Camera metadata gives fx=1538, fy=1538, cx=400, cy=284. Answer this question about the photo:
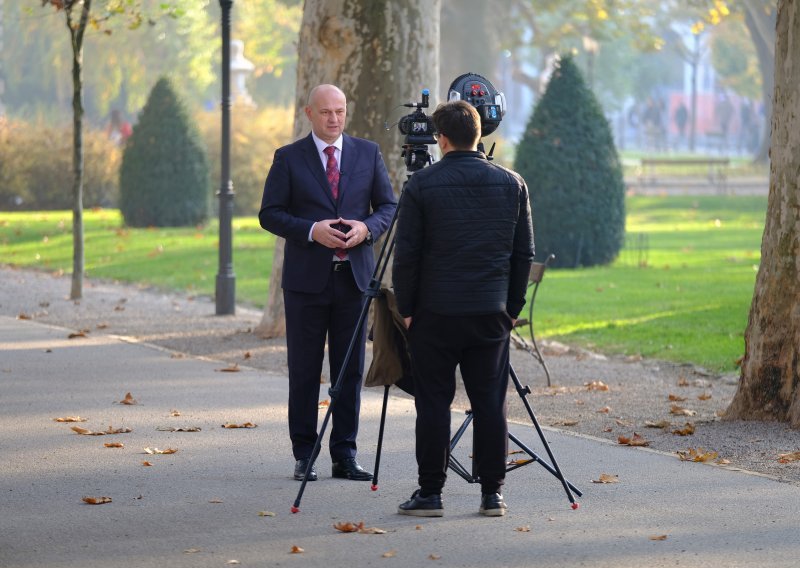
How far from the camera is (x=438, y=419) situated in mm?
6750

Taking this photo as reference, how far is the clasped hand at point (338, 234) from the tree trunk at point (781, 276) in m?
3.25

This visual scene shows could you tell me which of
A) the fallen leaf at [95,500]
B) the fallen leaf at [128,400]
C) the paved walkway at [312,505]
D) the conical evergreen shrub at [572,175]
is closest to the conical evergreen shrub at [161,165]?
the conical evergreen shrub at [572,175]

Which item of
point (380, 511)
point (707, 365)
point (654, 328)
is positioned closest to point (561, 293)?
point (654, 328)

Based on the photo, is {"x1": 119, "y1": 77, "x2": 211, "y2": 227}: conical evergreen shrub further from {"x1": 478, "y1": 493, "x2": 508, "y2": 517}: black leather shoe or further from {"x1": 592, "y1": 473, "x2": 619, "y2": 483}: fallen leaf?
{"x1": 478, "y1": 493, "x2": 508, "y2": 517}: black leather shoe

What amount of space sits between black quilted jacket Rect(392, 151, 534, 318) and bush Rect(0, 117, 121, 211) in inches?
1006

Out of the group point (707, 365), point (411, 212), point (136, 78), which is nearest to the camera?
point (411, 212)

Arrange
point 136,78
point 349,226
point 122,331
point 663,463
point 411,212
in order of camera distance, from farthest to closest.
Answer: point 136,78
point 122,331
point 663,463
point 349,226
point 411,212

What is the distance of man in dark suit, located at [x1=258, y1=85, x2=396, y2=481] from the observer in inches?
296

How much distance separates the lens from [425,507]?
22.5ft

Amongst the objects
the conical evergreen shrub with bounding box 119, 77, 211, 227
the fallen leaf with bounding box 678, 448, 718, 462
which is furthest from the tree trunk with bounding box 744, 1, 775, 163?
the fallen leaf with bounding box 678, 448, 718, 462

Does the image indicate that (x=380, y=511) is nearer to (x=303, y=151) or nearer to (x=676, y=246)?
(x=303, y=151)

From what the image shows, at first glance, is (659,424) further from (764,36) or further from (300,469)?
(764,36)

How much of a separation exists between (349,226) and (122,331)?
7.41 meters

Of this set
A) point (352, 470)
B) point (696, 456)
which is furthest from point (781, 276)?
point (352, 470)
